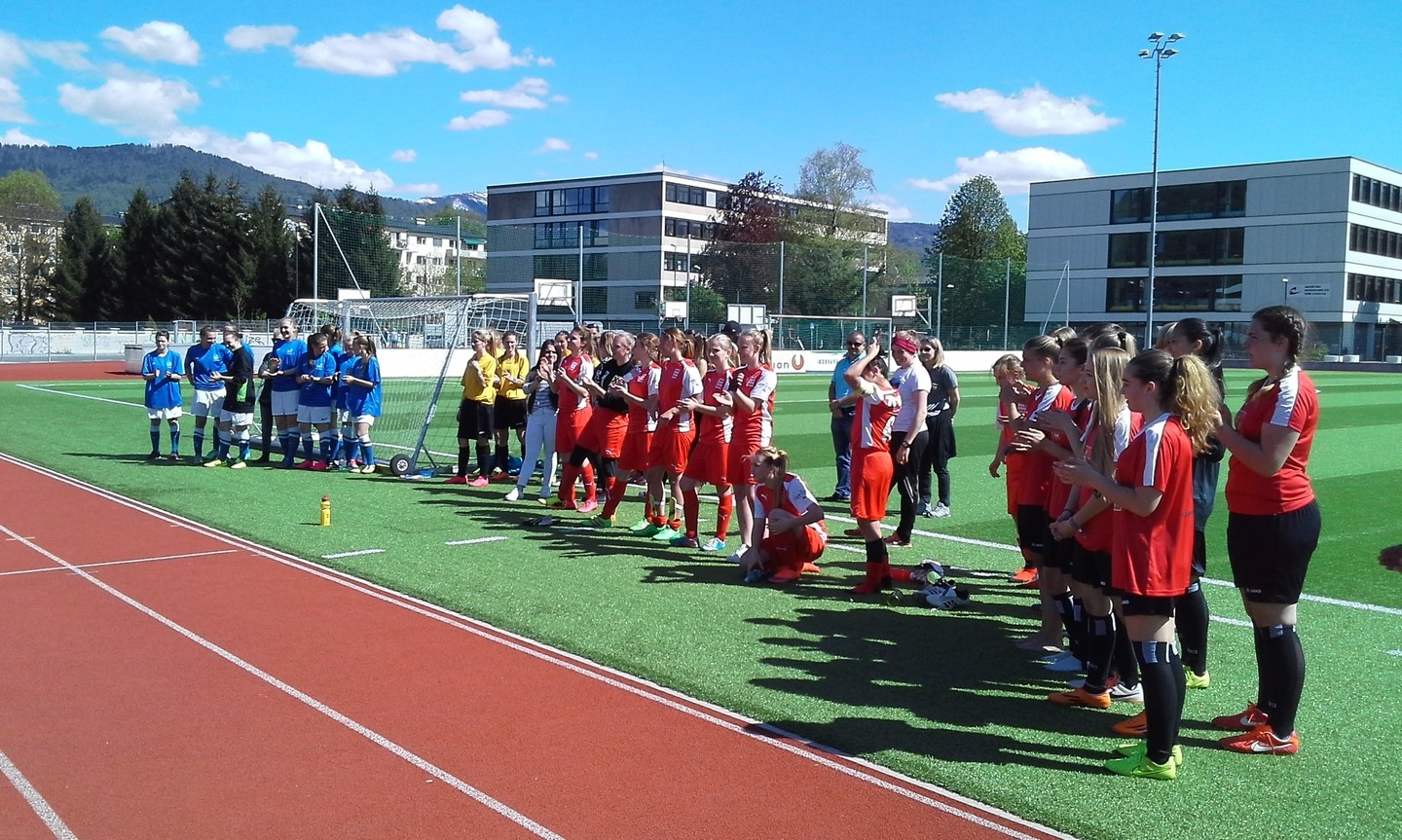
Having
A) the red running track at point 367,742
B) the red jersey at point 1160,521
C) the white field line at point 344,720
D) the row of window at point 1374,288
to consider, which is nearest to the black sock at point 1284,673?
the red jersey at point 1160,521

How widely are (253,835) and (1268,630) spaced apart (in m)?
4.55

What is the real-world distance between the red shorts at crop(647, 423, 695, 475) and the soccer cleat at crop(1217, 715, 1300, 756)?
18.5ft

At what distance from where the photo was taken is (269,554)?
366 inches

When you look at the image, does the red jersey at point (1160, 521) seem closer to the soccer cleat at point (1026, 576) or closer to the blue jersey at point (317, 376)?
the soccer cleat at point (1026, 576)

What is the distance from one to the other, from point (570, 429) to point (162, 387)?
7.27m

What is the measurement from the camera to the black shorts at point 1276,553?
191 inches

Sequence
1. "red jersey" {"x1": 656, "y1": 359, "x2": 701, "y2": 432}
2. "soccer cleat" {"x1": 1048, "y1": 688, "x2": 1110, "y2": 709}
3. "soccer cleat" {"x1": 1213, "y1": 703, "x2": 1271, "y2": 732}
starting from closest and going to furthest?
"soccer cleat" {"x1": 1213, "y1": 703, "x2": 1271, "y2": 732}, "soccer cleat" {"x1": 1048, "y1": 688, "x2": 1110, "y2": 709}, "red jersey" {"x1": 656, "y1": 359, "x2": 701, "y2": 432}

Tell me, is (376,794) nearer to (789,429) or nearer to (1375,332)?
(789,429)

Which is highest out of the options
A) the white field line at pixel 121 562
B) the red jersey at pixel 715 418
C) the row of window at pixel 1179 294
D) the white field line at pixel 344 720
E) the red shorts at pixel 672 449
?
the row of window at pixel 1179 294

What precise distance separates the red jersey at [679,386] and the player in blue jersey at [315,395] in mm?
6575

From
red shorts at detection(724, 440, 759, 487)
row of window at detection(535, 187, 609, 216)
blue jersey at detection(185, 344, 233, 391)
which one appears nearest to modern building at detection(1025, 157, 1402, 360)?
row of window at detection(535, 187, 609, 216)

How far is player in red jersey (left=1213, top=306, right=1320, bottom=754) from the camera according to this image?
4.84 meters

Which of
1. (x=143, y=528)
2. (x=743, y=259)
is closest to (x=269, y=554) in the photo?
(x=143, y=528)

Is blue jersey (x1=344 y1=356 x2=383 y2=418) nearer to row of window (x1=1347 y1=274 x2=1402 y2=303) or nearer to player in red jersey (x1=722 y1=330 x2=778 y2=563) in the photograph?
player in red jersey (x1=722 y1=330 x2=778 y2=563)
